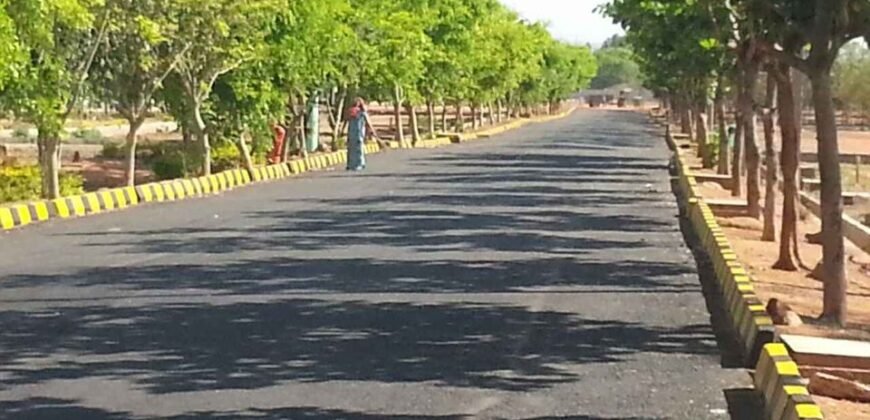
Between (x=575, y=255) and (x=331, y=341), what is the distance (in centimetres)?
612

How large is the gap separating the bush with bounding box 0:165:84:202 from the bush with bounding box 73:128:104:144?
2949 centimetres

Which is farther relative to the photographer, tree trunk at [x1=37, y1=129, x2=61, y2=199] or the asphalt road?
tree trunk at [x1=37, y1=129, x2=61, y2=199]

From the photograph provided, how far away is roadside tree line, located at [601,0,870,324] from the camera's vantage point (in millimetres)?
12531

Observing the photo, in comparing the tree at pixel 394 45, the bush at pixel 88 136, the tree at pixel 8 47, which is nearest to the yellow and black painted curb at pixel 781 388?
the tree at pixel 8 47

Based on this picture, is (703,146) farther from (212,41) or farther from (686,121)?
(686,121)

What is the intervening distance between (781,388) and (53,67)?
1688 centimetres

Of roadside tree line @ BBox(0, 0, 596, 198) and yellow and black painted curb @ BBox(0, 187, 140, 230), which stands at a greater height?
roadside tree line @ BBox(0, 0, 596, 198)

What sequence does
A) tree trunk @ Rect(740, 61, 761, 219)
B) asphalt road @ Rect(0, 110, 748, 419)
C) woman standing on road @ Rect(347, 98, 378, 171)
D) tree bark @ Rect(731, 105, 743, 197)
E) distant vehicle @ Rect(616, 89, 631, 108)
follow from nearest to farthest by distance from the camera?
1. asphalt road @ Rect(0, 110, 748, 419)
2. tree trunk @ Rect(740, 61, 761, 219)
3. tree bark @ Rect(731, 105, 743, 197)
4. woman standing on road @ Rect(347, 98, 378, 171)
5. distant vehicle @ Rect(616, 89, 631, 108)

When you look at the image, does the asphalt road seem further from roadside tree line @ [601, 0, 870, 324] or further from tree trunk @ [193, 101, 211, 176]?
tree trunk @ [193, 101, 211, 176]

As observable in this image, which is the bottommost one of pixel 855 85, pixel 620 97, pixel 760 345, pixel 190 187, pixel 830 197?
pixel 620 97

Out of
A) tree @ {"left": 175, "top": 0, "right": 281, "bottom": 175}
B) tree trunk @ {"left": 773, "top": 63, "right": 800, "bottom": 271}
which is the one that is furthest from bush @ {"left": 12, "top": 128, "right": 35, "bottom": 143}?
tree trunk @ {"left": 773, "top": 63, "right": 800, "bottom": 271}

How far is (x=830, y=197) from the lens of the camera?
12.7 meters

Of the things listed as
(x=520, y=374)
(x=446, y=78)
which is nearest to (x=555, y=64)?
(x=446, y=78)

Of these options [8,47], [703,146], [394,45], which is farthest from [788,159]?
[394,45]
